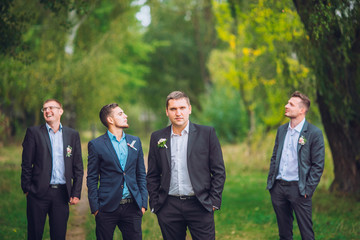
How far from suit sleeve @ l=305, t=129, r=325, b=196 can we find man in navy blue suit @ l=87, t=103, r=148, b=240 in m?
2.00

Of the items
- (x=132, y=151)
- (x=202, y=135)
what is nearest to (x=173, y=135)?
(x=202, y=135)

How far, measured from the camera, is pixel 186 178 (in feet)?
13.9

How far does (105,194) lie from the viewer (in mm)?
4641

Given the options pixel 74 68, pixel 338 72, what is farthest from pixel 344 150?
pixel 74 68

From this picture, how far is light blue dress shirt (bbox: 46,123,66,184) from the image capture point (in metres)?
5.22

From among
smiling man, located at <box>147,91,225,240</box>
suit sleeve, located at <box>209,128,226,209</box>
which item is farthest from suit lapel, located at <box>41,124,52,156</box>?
suit sleeve, located at <box>209,128,226,209</box>

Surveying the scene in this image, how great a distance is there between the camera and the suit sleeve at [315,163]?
206 inches

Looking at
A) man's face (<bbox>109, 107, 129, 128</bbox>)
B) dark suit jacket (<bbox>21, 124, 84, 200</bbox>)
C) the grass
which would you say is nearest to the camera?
man's face (<bbox>109, 107, 129, 128</bbox>)

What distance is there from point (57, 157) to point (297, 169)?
296 cm

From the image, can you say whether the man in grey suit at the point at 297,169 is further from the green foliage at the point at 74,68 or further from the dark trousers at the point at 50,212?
the green foliage at the point at 74,68

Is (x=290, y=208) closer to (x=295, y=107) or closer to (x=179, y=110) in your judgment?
(x=295, y=107)

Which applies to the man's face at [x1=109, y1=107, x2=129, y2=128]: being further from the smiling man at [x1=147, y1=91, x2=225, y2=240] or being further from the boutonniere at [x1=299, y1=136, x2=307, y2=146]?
the boutonniere at [x1=299, y1=136, x2=307, y2=146]

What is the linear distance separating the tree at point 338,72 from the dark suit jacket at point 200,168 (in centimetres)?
325

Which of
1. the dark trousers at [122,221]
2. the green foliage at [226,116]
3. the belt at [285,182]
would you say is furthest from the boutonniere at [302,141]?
the green foliage at [226,116]
